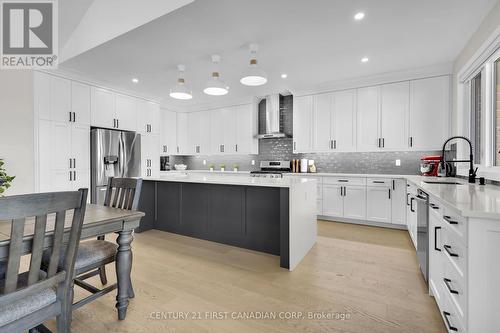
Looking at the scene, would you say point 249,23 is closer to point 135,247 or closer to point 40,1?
point 40,1

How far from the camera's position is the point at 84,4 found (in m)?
3.09

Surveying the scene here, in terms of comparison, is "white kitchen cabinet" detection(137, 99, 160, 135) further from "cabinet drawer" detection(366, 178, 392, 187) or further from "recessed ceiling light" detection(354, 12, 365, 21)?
"cabinet drawer" detection(366, 178, 392, 187)

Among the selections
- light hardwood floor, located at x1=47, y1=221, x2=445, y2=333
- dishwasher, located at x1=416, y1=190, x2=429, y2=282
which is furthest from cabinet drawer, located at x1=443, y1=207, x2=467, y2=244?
light hardwood floor, located at x1=47, y1=221, x2=445, y2=333

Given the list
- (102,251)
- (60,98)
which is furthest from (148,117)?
(102,251)

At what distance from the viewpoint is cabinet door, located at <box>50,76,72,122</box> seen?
12.6ft

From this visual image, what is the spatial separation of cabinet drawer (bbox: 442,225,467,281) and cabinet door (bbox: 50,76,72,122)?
16.9 ft

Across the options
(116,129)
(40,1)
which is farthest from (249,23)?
(116,129)

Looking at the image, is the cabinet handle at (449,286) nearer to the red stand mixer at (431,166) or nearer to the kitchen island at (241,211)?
the kitchen island at (241,211)

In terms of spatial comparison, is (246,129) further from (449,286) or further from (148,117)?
(449,286)

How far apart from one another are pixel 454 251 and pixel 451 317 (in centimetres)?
40

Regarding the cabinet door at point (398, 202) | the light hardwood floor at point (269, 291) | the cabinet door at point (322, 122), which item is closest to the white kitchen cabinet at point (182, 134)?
the cabinet door at point (322, 122)

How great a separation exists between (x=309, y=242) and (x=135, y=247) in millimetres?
2242

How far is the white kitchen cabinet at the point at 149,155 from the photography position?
5.35 m

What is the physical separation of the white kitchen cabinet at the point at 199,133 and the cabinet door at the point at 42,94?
3409mm
